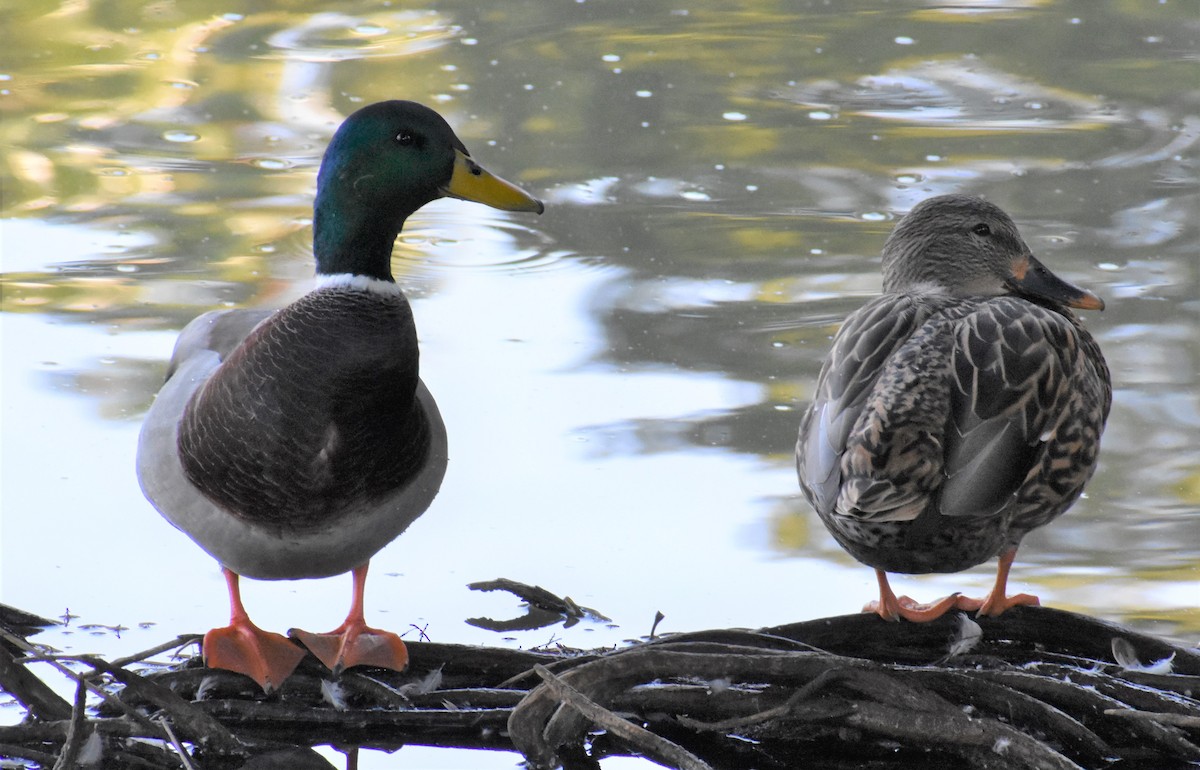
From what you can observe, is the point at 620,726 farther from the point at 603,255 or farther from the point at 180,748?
the point at 603,255

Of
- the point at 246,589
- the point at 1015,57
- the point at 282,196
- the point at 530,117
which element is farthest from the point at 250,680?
the point at 1015,57

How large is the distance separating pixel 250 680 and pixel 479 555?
0.97 m

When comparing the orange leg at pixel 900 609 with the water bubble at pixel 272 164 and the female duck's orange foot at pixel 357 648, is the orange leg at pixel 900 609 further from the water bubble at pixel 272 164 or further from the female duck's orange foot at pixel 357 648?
the water bubble at pixel 272 164

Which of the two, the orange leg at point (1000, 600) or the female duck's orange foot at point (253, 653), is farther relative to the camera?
the orange leg at point (1000, 600)

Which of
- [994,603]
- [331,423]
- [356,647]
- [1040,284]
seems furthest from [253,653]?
[1040,284]

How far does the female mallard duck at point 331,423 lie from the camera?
8.91ft

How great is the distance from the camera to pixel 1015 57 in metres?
7.86

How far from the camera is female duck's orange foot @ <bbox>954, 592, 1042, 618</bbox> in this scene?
2.98 metres

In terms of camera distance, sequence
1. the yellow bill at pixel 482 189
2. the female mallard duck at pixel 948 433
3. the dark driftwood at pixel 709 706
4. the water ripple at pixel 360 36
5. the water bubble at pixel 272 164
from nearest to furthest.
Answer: the dark driftwood at pixel 709 706 < the female mallard duck at pixel 948 433 < the yellow bill at pixel 482 189 < the water bubble at pixel 272 164 < the water ripple at pixel 360 36

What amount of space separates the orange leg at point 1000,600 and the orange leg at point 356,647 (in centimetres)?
→ 107

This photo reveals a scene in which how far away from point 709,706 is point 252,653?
0.80 meters

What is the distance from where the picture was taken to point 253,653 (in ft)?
9.04

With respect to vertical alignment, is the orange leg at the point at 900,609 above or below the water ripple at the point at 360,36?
below

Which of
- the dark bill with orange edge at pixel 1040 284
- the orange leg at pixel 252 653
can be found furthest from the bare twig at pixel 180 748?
the dark bill with orange edge at pixel 1040 284
